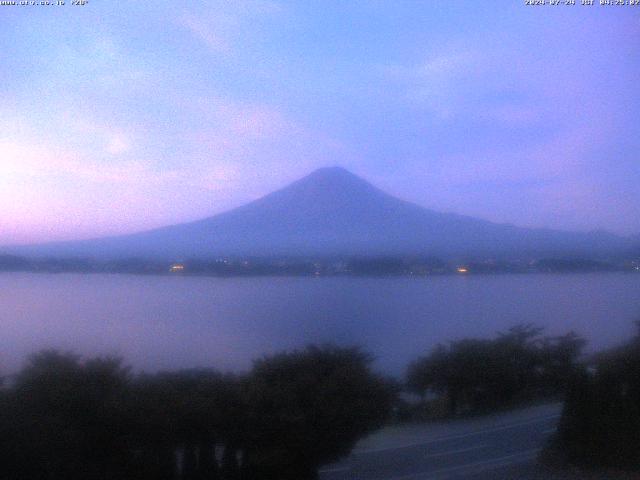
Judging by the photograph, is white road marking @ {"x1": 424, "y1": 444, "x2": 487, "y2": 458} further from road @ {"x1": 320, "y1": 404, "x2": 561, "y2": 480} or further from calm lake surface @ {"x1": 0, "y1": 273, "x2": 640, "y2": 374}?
calm lake surface @ {"x1": 0, "y1": 273, "x2": 640, "y2": 374}

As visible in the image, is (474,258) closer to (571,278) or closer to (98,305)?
(571,278)

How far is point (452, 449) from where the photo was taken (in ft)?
17.6

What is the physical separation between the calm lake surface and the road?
0.62 meters

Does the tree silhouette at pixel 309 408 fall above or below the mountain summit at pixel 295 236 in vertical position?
below

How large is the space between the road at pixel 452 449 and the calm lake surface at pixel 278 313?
622 millimetres

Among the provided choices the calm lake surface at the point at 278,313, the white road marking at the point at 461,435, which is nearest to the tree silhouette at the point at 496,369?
the calm lake surface at the point at 278,313

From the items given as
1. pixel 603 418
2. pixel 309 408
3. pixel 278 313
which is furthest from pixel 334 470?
pixel 603 418

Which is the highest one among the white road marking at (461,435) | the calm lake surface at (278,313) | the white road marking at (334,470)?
the calm lake surface at (278,313)

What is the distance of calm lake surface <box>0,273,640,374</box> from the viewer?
5453 mm

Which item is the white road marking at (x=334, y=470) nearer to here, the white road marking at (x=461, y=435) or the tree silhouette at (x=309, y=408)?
the tree silhouette at (x=309, y=408)

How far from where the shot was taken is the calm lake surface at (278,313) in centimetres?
545

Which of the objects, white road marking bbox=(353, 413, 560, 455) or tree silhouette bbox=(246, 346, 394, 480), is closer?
tree silhouette bbox=(246, 346, 394, 480)

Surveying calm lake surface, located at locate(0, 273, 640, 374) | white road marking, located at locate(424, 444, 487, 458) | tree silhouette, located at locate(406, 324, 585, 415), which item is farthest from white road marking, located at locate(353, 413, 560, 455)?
calm lake surface, located at locate(0, 273, 640, 374)

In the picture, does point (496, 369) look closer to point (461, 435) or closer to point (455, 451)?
point (461, 435)
